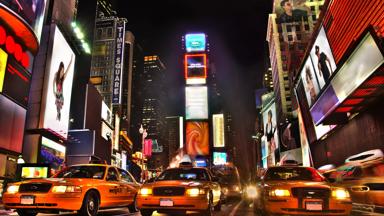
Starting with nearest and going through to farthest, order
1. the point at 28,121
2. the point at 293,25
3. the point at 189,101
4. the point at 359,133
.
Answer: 1. the point at 359,133
2. the point at 28,121
3. the point at 189,101
4. the point at 293,25

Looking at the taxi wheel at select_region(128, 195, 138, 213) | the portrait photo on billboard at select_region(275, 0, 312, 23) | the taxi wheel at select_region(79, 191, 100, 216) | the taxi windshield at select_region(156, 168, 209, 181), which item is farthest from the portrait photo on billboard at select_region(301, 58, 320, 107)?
the portrait photo on billboard at select_region(275, 0, 312, 23)

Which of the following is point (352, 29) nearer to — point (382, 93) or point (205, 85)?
point (382, 93)

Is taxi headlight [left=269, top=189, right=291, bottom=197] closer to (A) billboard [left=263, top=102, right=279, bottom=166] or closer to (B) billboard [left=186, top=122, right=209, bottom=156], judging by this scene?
(A) billboard [left=263, top=102, right=279, bottom=166]

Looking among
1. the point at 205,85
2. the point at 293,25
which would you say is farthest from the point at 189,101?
the point at 293,25

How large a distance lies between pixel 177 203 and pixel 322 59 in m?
19.0

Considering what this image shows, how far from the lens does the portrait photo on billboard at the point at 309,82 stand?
26938mm

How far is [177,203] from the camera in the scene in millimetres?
8641

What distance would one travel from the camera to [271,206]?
808cm

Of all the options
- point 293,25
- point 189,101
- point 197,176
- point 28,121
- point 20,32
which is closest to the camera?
point 197,176

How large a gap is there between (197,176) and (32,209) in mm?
4898

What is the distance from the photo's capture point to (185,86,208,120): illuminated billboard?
87.8 m

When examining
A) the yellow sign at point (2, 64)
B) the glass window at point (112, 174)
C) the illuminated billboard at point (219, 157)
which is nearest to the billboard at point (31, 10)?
the yellow sign at point (2, 64)

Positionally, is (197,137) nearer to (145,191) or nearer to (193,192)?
(145,191)

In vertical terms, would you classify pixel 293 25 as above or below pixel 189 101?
above
